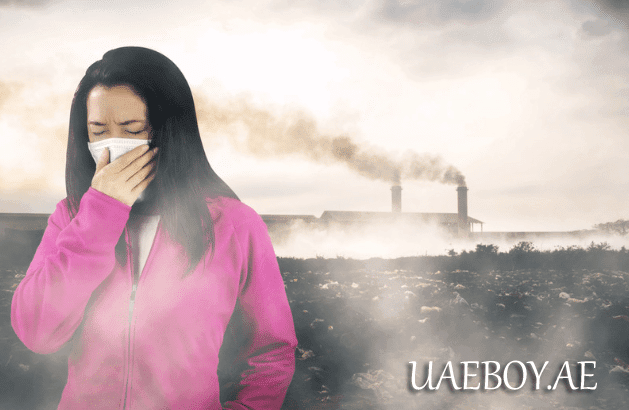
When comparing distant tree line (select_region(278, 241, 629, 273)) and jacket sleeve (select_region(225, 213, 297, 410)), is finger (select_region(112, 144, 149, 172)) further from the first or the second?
distant tree line (select_region(278, 241, 629, 273))

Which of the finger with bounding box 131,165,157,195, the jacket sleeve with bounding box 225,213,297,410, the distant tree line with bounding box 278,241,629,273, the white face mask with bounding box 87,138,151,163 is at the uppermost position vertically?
the white face mask with bounding box 87,138,151,163

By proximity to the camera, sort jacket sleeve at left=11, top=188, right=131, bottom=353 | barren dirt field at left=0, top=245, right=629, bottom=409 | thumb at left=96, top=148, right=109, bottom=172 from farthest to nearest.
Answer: barren dirt field at left=0, top=245, right=629, bottom=409 → thumb at left=96, top=148, right=109, bottom=172 → jacket sleeve at left=11, top=188, right=131, bottom=353

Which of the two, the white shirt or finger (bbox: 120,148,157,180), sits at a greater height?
finger (bbox: 120,148,157,180)

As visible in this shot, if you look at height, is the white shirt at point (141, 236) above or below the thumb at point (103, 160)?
below

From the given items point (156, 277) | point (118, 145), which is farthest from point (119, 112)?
point (156, 277)

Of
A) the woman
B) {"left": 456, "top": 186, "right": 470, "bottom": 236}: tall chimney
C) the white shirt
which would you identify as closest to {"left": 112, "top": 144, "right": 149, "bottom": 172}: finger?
the woman

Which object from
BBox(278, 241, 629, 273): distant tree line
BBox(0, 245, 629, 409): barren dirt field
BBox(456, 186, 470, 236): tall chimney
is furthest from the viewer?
BBox(278, 241, 629, 273): distant tree line

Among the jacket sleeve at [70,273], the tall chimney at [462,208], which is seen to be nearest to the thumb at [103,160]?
the jacket sleeve at [70,273]

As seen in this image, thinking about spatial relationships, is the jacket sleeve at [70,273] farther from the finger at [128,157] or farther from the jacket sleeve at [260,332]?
the jacket sleeve at [260,332]
